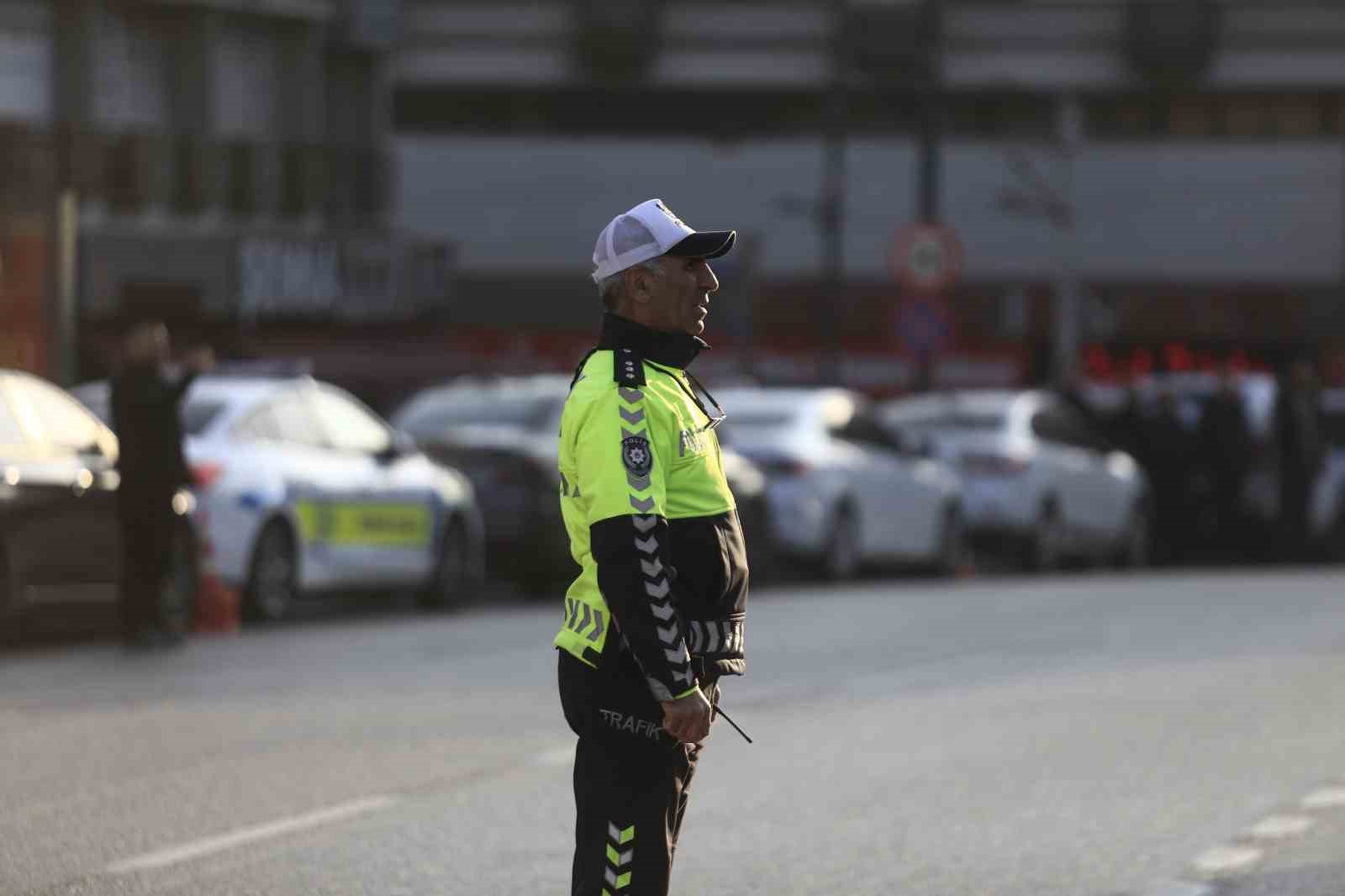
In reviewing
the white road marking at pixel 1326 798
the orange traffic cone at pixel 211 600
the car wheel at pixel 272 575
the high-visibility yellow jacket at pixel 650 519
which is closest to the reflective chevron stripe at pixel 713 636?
the high-visibility yellow jacket at pixel 650 519

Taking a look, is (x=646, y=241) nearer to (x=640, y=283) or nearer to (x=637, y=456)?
(x=640, y=283)

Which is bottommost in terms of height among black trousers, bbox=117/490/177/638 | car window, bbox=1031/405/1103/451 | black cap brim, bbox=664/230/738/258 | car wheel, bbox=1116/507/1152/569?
car wheel, bbox=1116/507/1152/569

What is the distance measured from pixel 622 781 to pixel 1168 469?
27.1 metres

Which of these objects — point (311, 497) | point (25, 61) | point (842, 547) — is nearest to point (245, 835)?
point (311, 497)

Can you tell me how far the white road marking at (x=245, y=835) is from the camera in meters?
9.65

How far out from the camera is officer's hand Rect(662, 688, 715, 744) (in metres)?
6.20

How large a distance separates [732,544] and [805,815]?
4.67 m

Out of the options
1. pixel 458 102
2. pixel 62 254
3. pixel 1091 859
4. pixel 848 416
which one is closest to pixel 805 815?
pixel 1091 859

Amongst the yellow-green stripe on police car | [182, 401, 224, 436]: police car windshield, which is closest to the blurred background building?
the yellow-green stripe on police car

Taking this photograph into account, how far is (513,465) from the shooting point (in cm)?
2277

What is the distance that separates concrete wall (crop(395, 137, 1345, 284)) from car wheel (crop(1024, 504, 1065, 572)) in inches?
1351

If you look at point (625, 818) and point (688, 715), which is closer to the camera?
point (688, 715)

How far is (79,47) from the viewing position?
39.4 metres

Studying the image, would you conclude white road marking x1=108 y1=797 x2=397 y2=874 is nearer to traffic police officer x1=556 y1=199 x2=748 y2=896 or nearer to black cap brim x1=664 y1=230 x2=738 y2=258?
traffic police officer x1=556 y1=199 x2=748 y2=896
